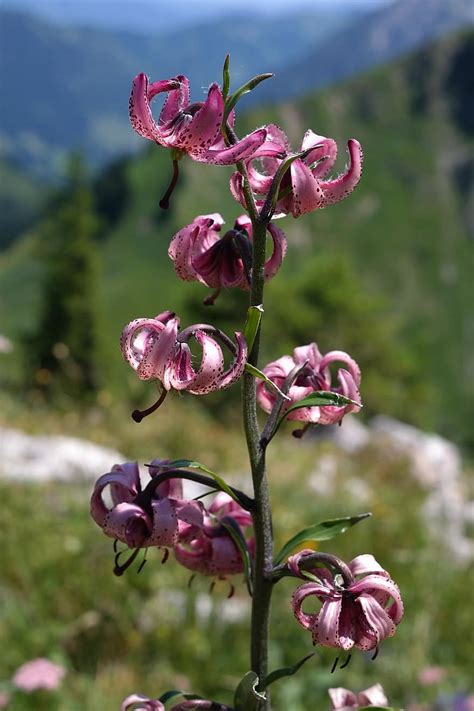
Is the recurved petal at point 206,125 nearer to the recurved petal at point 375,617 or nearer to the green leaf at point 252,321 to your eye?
the green leaf at point 252,321

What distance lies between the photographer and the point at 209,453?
720 centimetres

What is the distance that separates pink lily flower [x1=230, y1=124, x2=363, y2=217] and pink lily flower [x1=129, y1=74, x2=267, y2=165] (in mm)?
54

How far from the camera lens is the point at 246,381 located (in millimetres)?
991

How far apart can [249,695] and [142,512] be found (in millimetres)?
251

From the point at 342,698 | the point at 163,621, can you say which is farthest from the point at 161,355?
the point at 163,621

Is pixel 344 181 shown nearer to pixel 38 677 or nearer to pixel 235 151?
pixel 235 151

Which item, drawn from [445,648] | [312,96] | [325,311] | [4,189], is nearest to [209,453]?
[445,648]

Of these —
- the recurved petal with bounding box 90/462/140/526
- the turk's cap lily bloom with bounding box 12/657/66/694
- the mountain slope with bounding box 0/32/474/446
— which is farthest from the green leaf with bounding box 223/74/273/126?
the mountain slope with bounding box 0/32/474/446

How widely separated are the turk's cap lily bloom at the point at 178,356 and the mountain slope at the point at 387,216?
6128cm

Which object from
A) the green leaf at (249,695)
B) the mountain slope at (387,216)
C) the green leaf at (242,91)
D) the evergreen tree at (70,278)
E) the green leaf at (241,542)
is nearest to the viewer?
the green leaf at (242,91)

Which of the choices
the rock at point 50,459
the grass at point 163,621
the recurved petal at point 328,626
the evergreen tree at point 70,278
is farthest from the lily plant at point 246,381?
the evergreen tree at point 70,278

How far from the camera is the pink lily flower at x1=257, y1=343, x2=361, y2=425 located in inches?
43.7

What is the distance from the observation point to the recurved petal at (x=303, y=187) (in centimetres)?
96

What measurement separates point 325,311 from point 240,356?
2679cm
